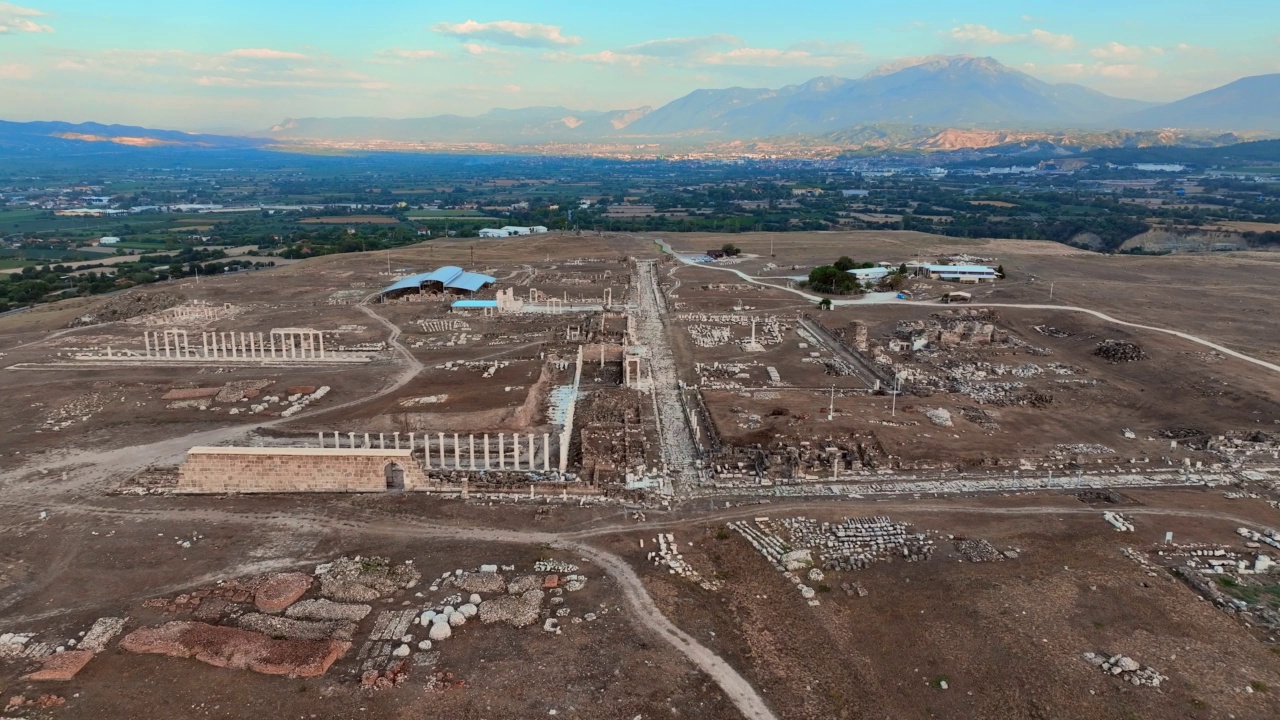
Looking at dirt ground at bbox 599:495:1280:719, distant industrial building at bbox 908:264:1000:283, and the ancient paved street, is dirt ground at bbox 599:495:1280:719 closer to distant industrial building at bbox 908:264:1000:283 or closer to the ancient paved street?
the ancient paved street

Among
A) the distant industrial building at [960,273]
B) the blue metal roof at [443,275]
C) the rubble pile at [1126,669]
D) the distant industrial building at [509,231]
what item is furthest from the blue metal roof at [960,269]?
the rubble pile at [1126,669]

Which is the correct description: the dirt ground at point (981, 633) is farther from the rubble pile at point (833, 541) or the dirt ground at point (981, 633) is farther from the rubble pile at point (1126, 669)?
the rubble pile at point (833, 541)

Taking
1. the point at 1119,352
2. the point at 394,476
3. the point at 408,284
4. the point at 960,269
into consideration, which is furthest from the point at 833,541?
the point at 960,269

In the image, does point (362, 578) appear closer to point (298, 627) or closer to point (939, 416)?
point (298, 627)

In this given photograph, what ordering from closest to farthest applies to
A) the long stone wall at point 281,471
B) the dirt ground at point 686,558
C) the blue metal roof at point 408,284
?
the dirt ground at point 686,558
the long stone wall at point 281,471
the blue metal roof at point 408,284

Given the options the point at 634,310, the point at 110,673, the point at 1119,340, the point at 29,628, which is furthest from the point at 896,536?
the point at 634,310

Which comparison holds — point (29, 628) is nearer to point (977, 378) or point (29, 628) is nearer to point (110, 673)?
point (110, 673)

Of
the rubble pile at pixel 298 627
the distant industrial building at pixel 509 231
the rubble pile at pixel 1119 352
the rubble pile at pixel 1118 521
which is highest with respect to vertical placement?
the distant industrial building at pixel 509 231
